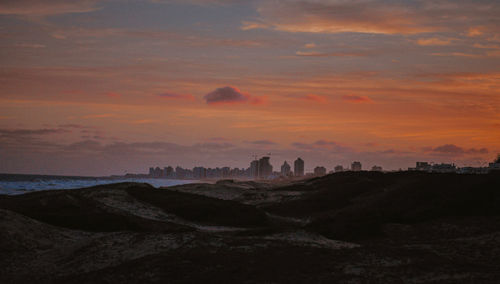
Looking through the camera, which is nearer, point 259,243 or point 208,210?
point 259,243

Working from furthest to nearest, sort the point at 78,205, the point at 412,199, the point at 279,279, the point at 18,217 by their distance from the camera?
1. the point at 412,199
2. the point at 78,205
3. the point at 18,217
4. the point at 279,279

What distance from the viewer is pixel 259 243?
20.9m

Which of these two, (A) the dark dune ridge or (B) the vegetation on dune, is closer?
(A) the dark dune ridge

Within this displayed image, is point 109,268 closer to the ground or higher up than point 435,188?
closer to the ground

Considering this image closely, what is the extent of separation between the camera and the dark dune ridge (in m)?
17.0

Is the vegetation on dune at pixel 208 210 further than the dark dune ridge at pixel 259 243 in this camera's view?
Yes

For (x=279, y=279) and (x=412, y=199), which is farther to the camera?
(x=412, y=199)

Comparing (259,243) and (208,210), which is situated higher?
(208,210)

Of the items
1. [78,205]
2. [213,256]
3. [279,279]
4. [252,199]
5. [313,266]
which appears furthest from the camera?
[252,199]

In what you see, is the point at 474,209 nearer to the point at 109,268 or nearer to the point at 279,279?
the point at 279,279

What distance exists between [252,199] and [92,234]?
113ft

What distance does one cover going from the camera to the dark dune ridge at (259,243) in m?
17.0

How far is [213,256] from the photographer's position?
61.7 ft

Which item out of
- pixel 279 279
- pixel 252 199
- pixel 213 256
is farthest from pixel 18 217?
pixel 252 199
